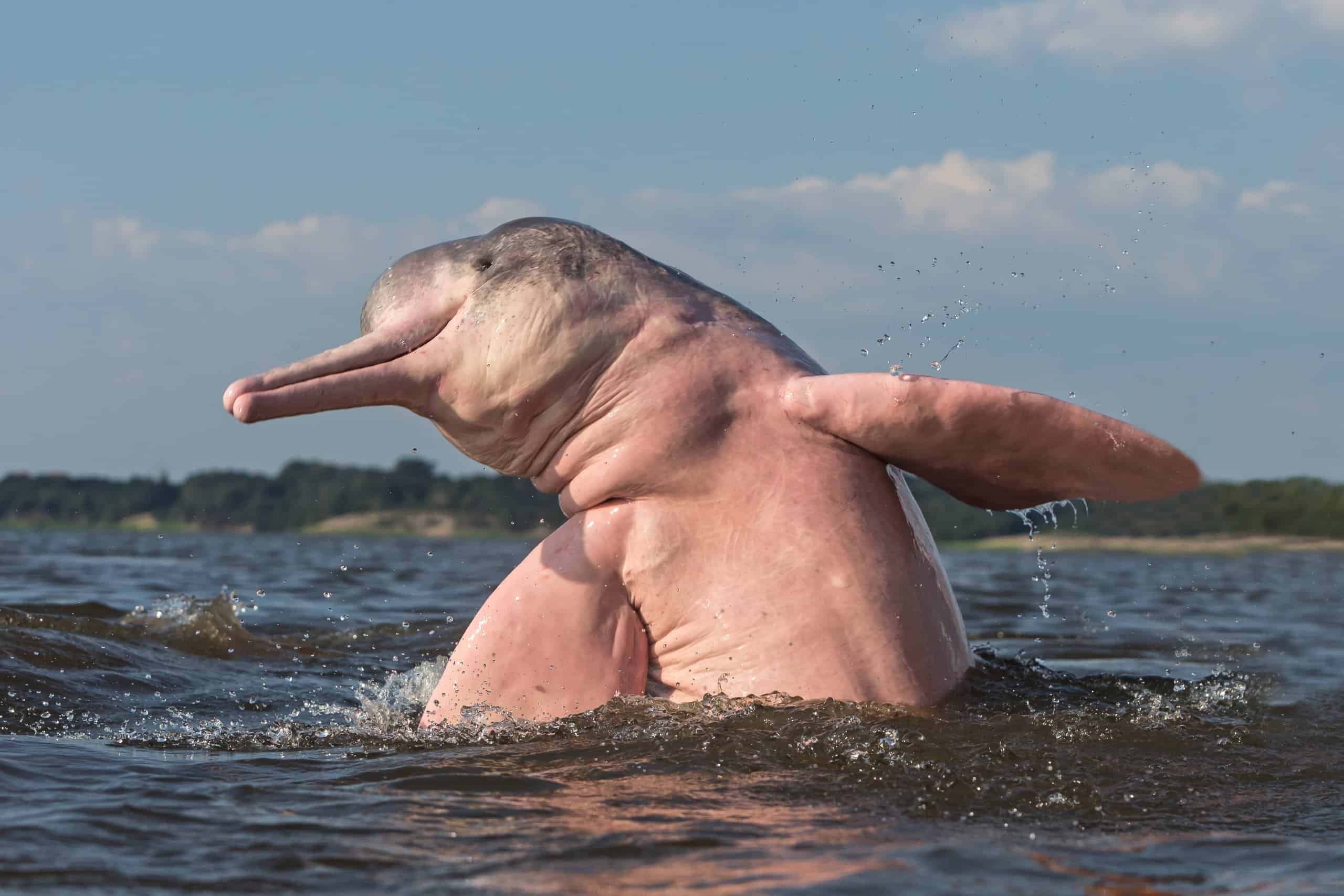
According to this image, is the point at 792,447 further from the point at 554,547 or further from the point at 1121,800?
the point at 1121,800

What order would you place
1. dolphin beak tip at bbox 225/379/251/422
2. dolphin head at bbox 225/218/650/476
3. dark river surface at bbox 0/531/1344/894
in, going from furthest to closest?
1. dolphin head at bbox 225/218/650/476
2. dolphin beak tip at bbox 225/379/251/422
3. dark river surface at bbox 0/531/1344/894

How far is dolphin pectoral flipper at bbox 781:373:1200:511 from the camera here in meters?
5.02

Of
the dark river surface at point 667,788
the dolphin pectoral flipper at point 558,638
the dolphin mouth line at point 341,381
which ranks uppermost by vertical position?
the dolphin mouth line at point 341,381

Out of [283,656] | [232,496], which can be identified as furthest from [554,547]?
[232,496]

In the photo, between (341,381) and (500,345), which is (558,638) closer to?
(500,345)

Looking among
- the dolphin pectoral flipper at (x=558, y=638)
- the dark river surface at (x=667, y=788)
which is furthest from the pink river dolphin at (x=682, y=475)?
the dark river surface at (x=667, y=788)

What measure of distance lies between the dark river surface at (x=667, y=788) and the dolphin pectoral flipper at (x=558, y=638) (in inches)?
4.7

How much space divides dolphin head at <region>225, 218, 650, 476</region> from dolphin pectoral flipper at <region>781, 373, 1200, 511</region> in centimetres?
78

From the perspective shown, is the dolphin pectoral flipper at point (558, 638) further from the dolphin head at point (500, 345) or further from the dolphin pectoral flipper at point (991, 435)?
the dolphin pectoral flipper at point (991, 435)

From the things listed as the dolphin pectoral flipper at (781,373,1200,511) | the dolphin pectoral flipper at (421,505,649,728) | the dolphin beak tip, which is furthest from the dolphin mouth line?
the dolphin pectoral flipper at (781,373,1200,511)

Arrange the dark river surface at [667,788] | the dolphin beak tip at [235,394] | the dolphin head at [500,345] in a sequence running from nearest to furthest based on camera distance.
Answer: the dark river surface at [667,788], the dolphin beak tip at [235,394], the dolphin head at [500,345]

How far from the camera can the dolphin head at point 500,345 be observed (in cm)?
529

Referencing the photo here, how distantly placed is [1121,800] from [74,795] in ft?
11.6

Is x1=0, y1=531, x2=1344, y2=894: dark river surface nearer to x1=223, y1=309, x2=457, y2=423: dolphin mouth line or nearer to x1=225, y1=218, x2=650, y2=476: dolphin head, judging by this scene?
x1=225, y1=218, x2=650, y2=476: dolphin head
